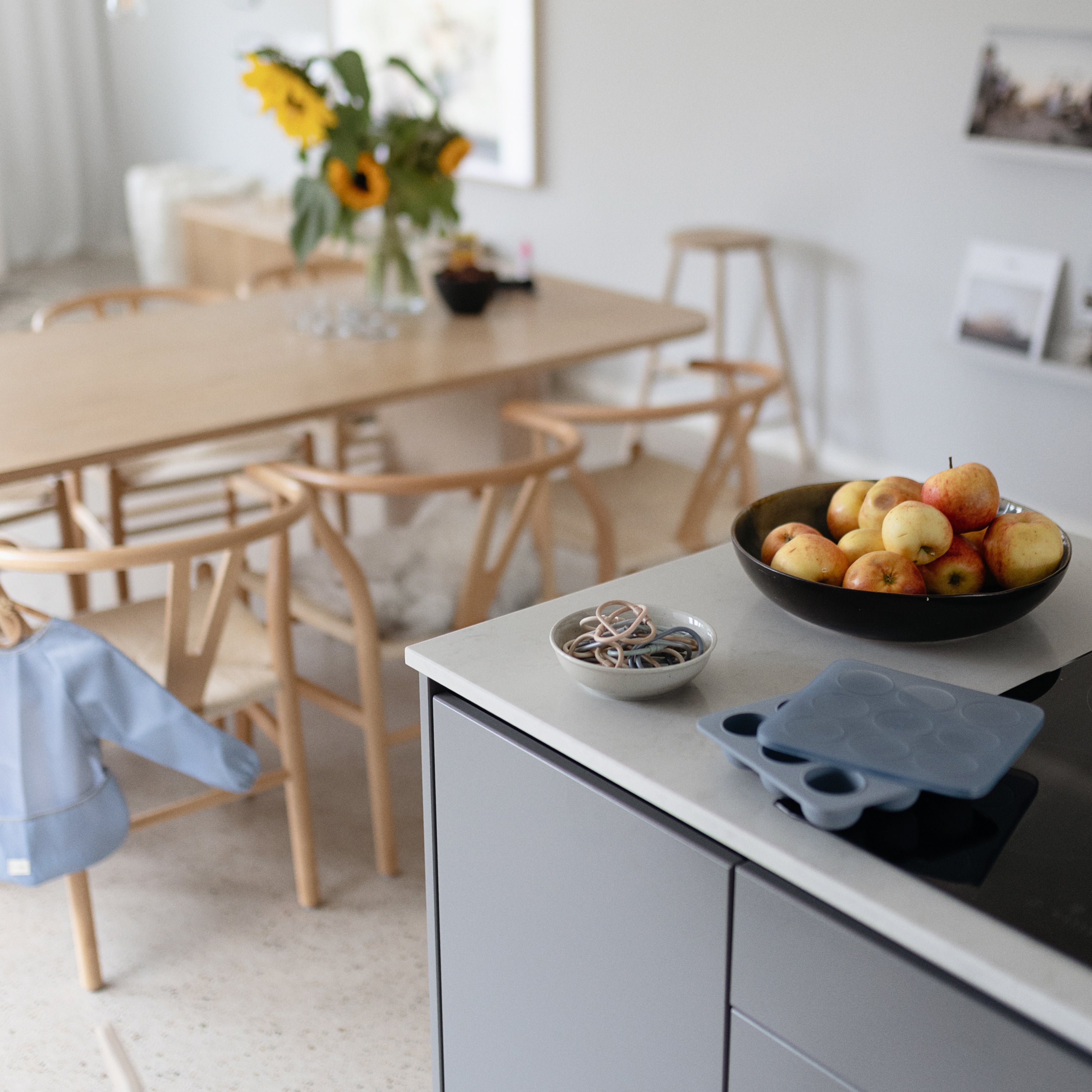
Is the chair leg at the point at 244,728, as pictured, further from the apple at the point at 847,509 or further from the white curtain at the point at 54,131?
the white curtain at the point at 54,131

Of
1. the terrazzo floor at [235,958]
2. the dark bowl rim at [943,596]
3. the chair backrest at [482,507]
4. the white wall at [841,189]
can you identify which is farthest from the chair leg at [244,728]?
the white wall at [841,189]

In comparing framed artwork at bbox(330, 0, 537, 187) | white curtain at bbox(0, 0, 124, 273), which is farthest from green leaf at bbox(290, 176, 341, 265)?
white curtain at bbox(0, 0, 124, 273)

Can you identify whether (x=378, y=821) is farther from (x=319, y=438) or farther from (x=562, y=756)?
(x=319, y=438)

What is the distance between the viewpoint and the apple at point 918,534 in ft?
3.94

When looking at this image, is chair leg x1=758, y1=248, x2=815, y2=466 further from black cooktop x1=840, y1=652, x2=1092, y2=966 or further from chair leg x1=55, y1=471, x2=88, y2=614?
black cooktop x1=840, y1=652, x2=1092, y2=966

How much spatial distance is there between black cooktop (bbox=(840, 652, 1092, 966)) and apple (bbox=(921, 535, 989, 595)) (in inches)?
8.0

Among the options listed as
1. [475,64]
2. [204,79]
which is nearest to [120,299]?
[475,64]

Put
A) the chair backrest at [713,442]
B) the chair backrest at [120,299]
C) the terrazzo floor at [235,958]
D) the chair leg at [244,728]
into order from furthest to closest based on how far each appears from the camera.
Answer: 1. the chair backrest at [120,299]
2. the chair leg at [244,728]
3. the chair backrest at [713,442]
4. the terrazzo floor at [235,958]

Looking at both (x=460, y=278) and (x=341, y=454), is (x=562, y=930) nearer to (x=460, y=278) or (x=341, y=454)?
(x=460, y=278)

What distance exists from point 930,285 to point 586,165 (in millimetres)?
1603

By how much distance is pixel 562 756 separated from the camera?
1107 millimetres

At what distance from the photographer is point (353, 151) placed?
2.66m

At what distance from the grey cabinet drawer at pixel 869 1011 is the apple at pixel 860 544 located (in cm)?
42

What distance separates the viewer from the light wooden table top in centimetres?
217
